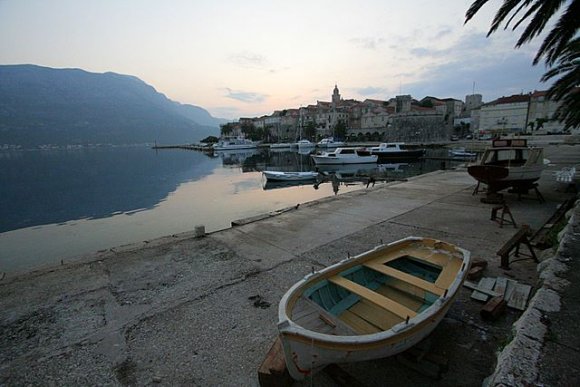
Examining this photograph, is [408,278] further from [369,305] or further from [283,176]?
[283,176]

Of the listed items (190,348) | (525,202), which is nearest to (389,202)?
(525,202)

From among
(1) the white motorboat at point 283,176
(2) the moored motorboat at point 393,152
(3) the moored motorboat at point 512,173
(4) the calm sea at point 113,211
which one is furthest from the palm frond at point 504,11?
(2) the moored motorboat at point 393,152

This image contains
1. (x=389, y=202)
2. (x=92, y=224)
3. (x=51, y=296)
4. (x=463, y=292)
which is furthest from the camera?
(x=92, y=224)

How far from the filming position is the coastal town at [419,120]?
79.2m

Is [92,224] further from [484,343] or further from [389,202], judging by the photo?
[484,343]

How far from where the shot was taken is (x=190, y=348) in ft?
11.3

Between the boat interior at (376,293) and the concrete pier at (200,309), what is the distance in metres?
0.47

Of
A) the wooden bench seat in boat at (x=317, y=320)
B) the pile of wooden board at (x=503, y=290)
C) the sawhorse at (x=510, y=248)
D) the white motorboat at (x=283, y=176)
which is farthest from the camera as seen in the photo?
the white motorboat at (x=283, y=176)

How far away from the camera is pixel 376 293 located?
3.14 meters

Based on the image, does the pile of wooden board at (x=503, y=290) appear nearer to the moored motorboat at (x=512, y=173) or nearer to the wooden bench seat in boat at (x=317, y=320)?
the wooden bench seat in boat at (x=317, y=320)

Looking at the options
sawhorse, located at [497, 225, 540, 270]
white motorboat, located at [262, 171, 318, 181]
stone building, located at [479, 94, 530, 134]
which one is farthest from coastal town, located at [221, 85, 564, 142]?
sawhorse, located at [497, 225, 540, 270]

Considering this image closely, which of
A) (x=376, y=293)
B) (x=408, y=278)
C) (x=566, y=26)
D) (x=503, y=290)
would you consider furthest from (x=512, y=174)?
(x=376, y=293)

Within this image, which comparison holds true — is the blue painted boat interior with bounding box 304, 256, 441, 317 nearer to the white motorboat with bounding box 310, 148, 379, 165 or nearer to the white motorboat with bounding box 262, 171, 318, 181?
the white motorboat with bounding box 262, 171, 318, 181

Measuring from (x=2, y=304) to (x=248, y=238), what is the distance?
15.4 ft
